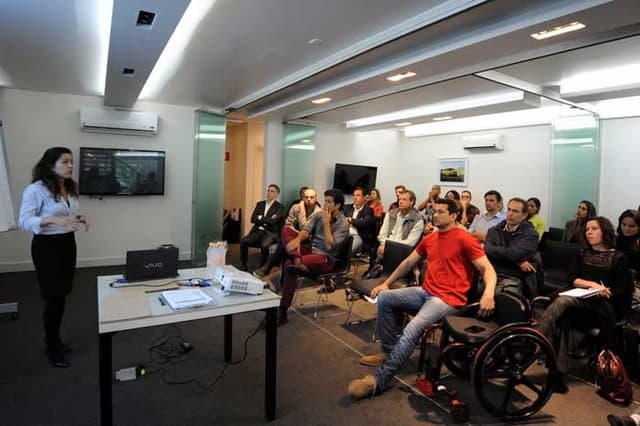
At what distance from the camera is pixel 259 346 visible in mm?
3336

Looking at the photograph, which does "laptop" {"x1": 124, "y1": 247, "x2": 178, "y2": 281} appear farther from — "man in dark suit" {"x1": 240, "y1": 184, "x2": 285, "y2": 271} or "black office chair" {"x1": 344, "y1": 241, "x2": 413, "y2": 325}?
"man in dark suit" {"x1": 240, "y1": 184, "x2": 285, "y2": 271}

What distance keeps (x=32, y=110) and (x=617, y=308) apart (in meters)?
7.05

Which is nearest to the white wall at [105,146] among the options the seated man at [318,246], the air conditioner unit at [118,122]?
the air conditioner unit at [118,122]

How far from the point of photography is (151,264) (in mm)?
2508

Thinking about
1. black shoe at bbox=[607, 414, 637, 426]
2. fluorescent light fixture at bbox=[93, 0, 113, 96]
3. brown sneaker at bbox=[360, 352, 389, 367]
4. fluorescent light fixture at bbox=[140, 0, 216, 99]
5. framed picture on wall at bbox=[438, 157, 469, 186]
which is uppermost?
fluorescent light fixture at bbox=[93, 0, 113, 96]

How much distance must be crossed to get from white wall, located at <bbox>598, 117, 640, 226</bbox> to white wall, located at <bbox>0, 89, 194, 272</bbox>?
6.49 metres

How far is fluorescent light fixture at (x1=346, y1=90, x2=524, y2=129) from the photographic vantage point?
530 centimetres

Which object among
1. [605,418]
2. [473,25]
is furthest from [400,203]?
[605,418]

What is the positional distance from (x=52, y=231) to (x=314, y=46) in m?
2.56

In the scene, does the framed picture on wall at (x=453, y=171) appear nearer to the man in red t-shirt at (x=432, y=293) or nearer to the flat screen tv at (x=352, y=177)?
the flat screen tv at (x=352, y=177)

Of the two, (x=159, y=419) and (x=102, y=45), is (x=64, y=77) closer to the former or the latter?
(x=102, y=45)

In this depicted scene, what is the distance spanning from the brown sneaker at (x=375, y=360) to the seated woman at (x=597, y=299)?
113cm

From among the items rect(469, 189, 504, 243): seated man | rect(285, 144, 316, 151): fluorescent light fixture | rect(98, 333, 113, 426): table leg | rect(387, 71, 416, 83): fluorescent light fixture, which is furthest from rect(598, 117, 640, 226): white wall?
rect(98, 333, 113, 426): table leg

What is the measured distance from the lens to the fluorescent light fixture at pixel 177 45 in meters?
2.87
